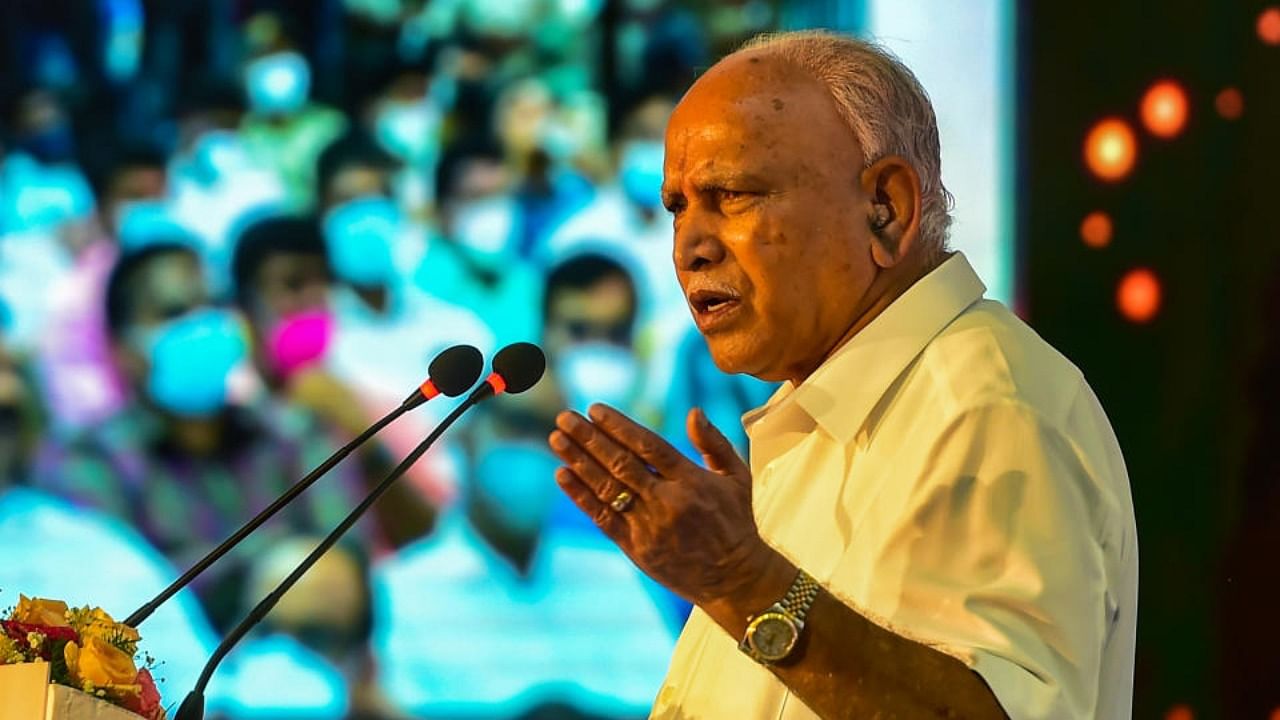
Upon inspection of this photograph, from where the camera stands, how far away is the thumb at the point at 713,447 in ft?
5.04

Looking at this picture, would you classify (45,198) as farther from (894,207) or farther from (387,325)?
(894,207)

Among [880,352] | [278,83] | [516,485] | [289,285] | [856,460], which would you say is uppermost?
[278,83]

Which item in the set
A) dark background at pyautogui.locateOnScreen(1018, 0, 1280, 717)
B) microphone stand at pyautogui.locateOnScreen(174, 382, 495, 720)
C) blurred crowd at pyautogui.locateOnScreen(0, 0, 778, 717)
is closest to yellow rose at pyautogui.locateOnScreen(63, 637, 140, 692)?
microphone stand at pyautogui.locateOnScreen(174, 382, 495, 720)

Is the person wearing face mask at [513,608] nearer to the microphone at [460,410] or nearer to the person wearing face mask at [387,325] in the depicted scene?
the person wearing face mask at [387,325]

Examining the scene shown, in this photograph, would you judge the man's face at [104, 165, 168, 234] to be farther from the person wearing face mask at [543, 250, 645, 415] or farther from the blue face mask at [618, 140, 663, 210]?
the blue face mask at [618, 140, 663, 210]

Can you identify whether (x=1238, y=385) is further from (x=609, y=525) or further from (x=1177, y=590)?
(x=609, y=525)

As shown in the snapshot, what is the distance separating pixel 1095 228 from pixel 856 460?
1.99 meters

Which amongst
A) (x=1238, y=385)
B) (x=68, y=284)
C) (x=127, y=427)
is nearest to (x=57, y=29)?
(x=68, y=284)

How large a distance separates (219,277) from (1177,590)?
2158 millimetres

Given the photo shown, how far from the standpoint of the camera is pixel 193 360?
363 cm

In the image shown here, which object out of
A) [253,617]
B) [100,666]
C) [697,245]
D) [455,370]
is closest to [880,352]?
[697,245]

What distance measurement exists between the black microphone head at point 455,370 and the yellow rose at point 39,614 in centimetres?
53

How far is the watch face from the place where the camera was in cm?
146

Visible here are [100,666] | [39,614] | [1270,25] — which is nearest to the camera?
[100,666]
